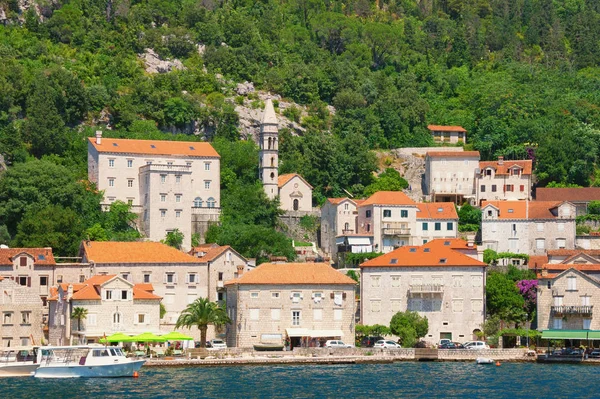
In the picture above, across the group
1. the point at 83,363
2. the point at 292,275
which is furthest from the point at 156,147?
the point at 83,363

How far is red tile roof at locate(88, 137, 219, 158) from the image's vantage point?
115188 millimetres

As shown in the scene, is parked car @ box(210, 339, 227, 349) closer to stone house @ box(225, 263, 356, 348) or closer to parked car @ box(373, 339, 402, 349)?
stone house @ box(225, 263, 356, 348)

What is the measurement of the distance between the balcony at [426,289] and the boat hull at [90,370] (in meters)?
24.3

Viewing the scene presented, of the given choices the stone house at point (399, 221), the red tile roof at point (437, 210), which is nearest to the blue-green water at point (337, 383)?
the stone house at point (399, 221)

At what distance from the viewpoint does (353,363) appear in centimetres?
9262

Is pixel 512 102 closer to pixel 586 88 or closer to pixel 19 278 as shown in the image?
pixel 586 88

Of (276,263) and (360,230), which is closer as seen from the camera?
(276,263)

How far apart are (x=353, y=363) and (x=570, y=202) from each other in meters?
33.9

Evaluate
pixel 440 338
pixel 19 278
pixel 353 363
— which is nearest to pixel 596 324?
pixel 440 338

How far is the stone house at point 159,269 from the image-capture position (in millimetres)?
99000

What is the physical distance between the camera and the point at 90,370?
85312 millimetres

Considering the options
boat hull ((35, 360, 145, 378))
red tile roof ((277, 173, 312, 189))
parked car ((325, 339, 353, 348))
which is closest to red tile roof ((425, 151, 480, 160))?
red tile roof ((277, 173, 312, 189))

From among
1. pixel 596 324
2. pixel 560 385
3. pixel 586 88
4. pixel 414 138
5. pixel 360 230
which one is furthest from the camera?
pixel 586 88

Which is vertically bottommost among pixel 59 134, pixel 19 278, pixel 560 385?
pixel 560 385
